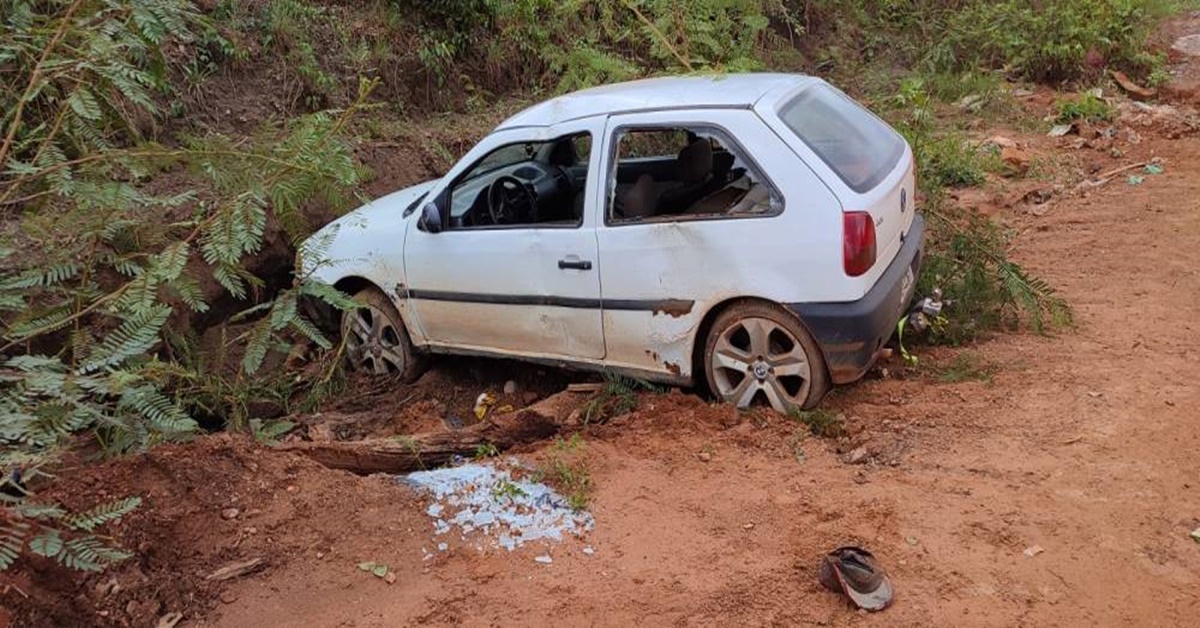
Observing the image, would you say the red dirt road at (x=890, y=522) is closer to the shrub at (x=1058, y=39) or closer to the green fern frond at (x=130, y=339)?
the green fern frond at (x=130, y=339)

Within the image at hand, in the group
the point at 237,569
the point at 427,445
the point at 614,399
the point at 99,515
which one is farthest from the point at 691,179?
the point at 99,515

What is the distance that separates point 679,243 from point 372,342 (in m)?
2.47

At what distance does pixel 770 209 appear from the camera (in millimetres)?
4410

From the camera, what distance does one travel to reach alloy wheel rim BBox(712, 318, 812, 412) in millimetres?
4602

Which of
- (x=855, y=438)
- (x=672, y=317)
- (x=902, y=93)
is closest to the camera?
(x=855, y=438)

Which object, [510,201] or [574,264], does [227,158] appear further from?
[574,264]

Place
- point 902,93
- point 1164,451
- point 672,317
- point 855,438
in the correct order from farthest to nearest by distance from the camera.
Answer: point 902,93
point 672,317
point 855,438
point 1164,451

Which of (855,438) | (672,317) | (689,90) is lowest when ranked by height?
(855,438)

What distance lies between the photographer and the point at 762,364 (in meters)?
4.67

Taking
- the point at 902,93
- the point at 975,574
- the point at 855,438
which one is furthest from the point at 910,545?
the point at 902,93

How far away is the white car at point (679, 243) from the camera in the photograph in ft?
14.4

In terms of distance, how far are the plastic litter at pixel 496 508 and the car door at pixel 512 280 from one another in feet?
3.63

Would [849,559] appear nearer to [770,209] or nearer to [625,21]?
[770,209]

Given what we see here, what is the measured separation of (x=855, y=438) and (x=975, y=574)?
1192 millimetres
